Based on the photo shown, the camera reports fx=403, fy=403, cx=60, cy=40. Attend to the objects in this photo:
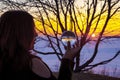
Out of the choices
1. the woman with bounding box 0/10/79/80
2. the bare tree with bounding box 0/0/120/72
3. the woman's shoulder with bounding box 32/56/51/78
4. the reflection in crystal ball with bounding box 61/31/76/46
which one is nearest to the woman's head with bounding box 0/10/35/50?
the woman with bounding box 0/10/79/80

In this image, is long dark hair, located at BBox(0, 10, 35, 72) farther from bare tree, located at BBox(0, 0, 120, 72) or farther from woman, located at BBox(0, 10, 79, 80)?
bare tree, located at BBox(0, 0, 120, 72)

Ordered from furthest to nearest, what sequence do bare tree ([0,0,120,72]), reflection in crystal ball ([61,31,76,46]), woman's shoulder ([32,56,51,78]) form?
1. bare tree ([0,0,120,72])
2. reflection in crystal ball ([61,31,76,46])
3. woman's shoulder ([32,56,51,78])

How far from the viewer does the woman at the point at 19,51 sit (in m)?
2.35

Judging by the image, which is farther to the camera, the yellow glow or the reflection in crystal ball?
the yellow glow

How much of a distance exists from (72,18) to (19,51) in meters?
6.97

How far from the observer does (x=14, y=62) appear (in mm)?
2369

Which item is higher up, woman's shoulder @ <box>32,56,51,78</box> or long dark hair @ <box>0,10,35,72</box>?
long dark hair @ <box>0,10,35,72</box>

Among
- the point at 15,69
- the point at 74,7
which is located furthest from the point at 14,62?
the point at 74,7

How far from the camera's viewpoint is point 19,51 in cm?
238

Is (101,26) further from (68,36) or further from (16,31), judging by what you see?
(16,31)

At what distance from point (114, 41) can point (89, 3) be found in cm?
121

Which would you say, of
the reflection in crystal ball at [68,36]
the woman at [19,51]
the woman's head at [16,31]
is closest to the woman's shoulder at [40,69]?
the woman at [19,51]

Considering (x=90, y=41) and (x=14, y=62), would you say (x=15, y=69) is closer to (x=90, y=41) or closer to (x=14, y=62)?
(x=14, y=62)

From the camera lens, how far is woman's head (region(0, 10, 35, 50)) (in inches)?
93.9
